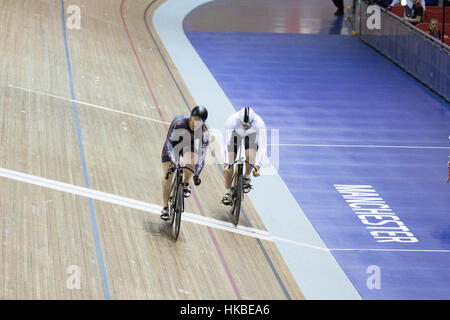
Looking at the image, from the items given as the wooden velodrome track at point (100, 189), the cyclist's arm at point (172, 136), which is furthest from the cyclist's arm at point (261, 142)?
the cyclist's arm at point (172, 136)

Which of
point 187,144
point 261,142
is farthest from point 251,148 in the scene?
point 187,144

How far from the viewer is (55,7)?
1561cm

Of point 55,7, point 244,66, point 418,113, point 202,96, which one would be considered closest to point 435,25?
point 418,113

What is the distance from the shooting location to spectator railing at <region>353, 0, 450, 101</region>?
483 inches

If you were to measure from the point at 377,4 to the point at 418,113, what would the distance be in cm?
456

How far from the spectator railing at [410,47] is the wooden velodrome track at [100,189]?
13.9 ft

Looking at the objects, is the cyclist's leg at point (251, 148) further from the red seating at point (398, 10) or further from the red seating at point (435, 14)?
the red seating at point (398, 10)

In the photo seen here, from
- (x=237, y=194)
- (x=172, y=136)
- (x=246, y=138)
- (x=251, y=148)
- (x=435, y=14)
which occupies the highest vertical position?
(x=172, y=136)

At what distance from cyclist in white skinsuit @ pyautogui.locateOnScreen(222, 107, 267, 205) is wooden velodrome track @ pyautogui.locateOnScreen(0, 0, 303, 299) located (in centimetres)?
71

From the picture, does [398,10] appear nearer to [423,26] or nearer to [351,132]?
[423,26]

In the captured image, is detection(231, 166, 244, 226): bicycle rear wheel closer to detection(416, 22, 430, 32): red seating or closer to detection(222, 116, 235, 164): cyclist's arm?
detection(222, 116, 235, 164): cyclist's arm

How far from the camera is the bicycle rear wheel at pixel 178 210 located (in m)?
6.63

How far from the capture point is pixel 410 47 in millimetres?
13531

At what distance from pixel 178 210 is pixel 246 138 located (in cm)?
116
